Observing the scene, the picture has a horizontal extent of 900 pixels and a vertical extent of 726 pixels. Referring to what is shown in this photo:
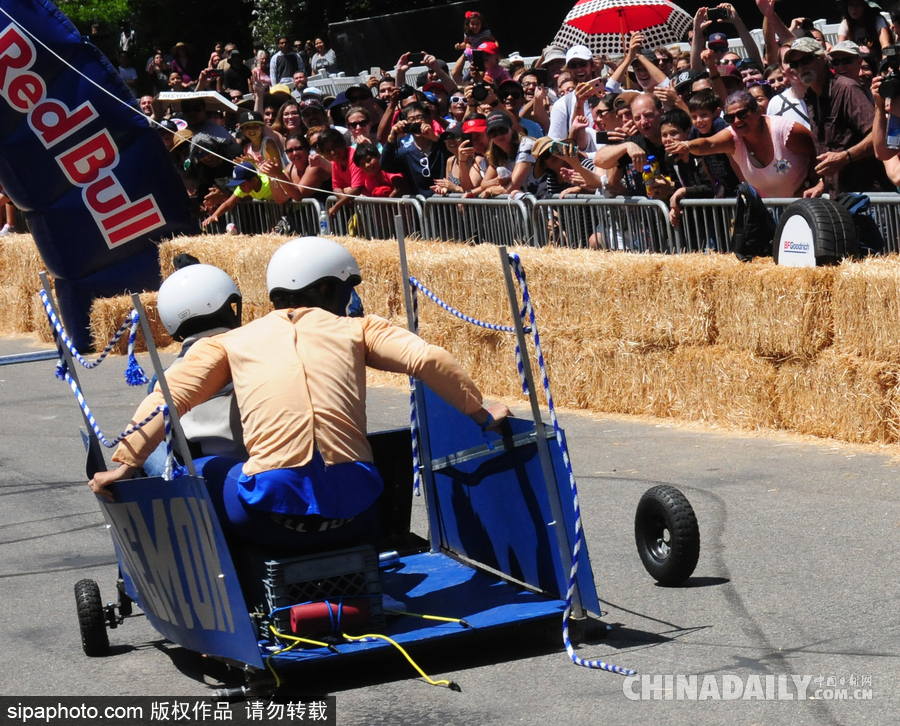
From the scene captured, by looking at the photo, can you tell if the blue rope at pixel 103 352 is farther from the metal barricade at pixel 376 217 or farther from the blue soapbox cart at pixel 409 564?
the metal barricade at pixel 376 217

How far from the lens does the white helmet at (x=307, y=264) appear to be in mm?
5367

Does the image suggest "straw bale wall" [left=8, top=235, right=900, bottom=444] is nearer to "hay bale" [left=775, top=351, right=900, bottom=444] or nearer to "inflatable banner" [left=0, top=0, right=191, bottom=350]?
"hay bale" [left=775, top=351, right=900, bottom=444]

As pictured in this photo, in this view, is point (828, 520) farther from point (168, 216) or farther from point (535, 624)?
point (168, 216)

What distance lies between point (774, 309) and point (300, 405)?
14.9 feet

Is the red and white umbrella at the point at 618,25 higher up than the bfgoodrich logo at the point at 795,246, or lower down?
higher up

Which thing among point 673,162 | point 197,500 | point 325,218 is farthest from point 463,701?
point 325,218

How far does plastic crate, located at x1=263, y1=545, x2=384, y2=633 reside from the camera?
5.08 m

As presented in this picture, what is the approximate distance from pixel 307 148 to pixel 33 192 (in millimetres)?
3053

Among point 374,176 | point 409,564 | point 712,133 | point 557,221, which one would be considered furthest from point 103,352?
point 374,176

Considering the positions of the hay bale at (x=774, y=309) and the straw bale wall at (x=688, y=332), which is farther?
the hay bale at (x=774, y=309)

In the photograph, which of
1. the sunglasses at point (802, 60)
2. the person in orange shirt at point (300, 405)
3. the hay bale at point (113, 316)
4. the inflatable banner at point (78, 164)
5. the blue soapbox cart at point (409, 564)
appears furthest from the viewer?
the hay bale at point (113, 316)

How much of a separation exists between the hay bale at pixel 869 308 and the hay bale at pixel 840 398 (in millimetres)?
86

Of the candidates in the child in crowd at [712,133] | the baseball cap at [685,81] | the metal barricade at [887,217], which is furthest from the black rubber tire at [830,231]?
the baseball cap at [685,81]

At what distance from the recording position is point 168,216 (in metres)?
15.5
